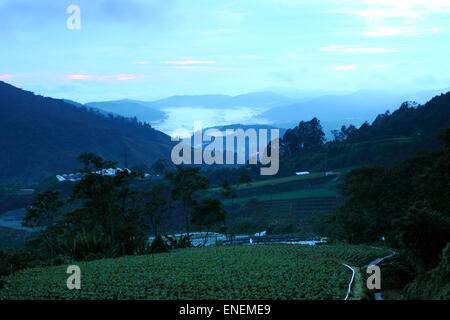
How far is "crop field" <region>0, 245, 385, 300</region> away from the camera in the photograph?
8711 mm

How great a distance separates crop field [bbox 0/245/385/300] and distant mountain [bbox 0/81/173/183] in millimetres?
63756

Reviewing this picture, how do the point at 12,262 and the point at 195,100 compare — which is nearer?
the point at 12,262

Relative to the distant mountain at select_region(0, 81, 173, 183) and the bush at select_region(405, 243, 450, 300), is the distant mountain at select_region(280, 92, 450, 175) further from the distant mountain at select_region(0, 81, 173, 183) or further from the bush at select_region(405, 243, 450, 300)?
the bush at select_region(405, 243, 450, 300)

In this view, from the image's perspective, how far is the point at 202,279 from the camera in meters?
10.1

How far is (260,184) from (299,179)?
4664mm

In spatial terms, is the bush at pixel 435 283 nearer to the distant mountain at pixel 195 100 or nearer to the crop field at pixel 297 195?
the crop field at pixel 297 195

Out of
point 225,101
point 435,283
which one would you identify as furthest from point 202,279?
point 225,101

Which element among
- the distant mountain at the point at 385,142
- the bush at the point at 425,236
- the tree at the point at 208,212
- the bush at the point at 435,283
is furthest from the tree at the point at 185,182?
the distant mountain at the point at 385,142

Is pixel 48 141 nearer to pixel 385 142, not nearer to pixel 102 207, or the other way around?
pixel 385 142

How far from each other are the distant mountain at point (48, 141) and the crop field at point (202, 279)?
63.8 meters

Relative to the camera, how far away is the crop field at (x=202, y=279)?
871 cm

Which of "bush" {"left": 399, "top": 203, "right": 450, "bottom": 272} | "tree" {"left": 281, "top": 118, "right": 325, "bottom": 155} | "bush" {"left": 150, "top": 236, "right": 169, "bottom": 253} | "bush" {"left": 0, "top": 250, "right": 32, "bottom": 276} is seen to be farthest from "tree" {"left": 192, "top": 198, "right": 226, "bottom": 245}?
"tree" {"left": 281, "top": 118, "right": 325, "bottom": 155}

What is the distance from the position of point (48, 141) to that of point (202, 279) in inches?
3221

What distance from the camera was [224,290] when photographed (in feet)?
29.0
